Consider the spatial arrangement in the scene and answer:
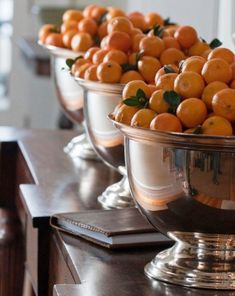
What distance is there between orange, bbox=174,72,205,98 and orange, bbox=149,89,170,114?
0.9 inches

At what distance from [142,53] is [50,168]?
1.48 ft

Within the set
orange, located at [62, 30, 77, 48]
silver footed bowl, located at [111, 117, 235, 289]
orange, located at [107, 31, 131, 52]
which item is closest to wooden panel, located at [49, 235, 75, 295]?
silver footed bowl, located at [111, 117, 235, 289]

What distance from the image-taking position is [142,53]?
1.31 meters

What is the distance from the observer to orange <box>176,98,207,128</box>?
0.99m

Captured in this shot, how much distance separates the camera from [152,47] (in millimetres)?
1326

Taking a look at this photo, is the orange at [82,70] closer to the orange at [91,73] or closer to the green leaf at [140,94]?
the orange at [91,73]

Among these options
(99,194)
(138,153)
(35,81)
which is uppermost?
(138,153)

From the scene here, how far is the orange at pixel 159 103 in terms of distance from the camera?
1.02 m

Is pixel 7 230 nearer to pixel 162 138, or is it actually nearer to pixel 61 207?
pixel 61 207

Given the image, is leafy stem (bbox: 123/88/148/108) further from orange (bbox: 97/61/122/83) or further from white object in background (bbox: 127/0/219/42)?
white object in background (bbox: 127/0/219/42)

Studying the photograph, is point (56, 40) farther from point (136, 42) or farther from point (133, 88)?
point (133, 88)

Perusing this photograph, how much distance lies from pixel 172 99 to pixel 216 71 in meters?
0.06

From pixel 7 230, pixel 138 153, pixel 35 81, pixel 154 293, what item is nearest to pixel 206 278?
pixel 154 293

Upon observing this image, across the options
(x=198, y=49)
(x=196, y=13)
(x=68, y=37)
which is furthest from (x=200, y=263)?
(x=196, y=13)
